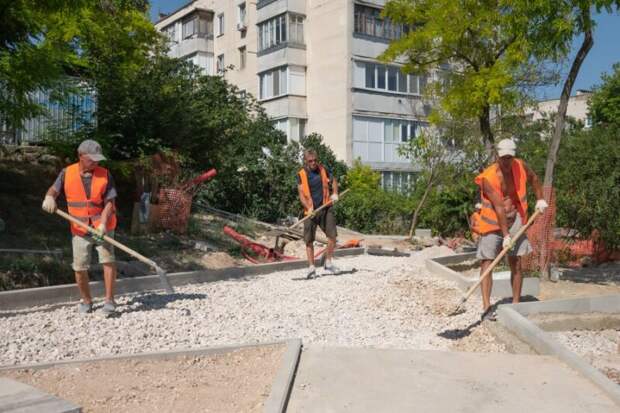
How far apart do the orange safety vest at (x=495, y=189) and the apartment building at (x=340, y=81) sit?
24.4 meters

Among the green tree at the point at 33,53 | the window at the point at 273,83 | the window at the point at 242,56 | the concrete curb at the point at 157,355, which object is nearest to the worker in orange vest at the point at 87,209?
the concrete curb at the point at 157,355

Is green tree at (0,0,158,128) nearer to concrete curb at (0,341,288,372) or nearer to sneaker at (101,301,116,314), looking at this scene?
sneaker at (101,301,116,314)

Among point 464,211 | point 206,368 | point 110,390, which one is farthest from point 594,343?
point 464,211

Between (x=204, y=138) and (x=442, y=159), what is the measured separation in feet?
25.6

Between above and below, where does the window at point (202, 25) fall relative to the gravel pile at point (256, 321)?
above

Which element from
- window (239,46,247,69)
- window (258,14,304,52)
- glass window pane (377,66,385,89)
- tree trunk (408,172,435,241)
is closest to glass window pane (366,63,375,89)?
glass window pane (377,66,385,89)

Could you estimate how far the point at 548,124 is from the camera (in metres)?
22.0

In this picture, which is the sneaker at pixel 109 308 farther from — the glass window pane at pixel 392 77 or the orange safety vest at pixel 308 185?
the glass window pane at pixel 392 77

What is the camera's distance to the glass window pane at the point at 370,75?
3189 cm

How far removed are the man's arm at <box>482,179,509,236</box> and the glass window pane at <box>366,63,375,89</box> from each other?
2577cm

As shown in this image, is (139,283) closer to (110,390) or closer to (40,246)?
(40,246)

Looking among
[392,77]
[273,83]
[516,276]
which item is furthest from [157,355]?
[273,83]

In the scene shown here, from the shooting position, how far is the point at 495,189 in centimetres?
677

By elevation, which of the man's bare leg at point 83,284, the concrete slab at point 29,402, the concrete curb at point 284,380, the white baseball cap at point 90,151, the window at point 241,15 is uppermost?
the window at point 241,15
